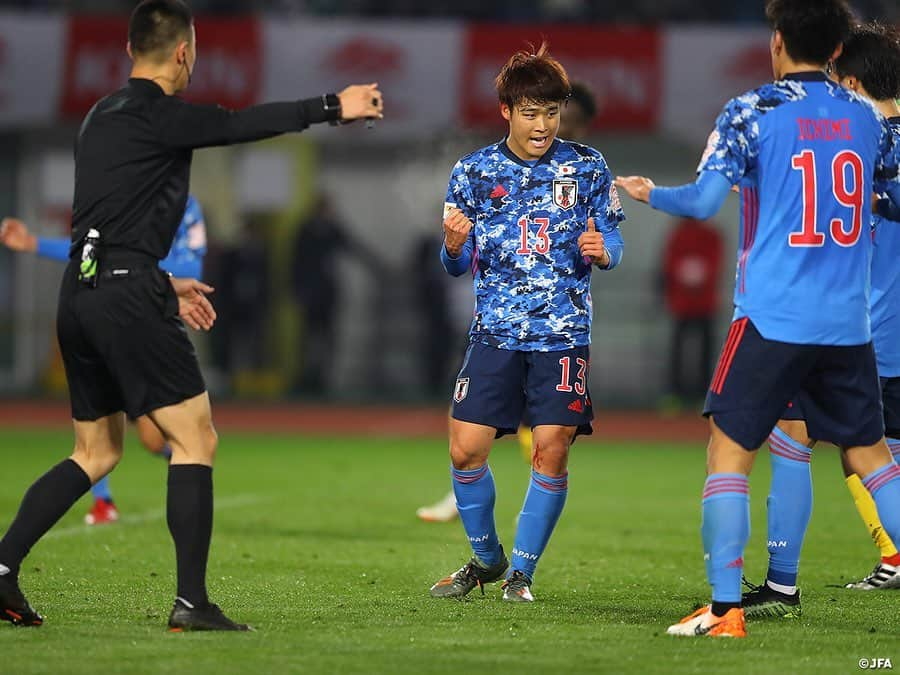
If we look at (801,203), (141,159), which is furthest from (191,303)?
(801,203)

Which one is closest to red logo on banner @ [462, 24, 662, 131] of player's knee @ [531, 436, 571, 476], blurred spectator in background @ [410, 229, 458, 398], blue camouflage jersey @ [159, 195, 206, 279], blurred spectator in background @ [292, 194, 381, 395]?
blurred spectator in background @ [410, 229, 458, 398]

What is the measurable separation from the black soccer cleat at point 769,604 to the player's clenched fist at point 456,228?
190 cm

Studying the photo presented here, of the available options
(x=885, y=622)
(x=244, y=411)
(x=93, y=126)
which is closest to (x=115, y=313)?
(x=93, y=126)

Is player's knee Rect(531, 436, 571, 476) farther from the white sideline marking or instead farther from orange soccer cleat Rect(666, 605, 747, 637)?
the white sideline marking

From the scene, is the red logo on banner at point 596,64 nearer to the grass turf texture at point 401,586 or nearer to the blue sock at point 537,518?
the grass turf texture at point 401,586

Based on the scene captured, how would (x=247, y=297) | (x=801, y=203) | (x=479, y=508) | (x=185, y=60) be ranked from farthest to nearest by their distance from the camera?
1. (x=247, y=297)
2. (x=479, y=508)
3. (x=185, y=60)
4. (x=801, y=203)

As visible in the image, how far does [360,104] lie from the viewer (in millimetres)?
5445

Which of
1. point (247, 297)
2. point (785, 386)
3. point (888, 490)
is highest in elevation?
point (785, 386)

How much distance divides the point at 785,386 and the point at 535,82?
189 centimetres

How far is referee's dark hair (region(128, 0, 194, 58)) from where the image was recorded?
18.4 feet

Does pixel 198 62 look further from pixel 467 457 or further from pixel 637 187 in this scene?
pixel 637 187

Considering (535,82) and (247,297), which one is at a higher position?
(535,82)

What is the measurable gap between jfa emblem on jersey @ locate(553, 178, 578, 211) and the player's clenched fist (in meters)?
0.42

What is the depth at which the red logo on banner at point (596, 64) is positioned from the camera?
20.2 metres
